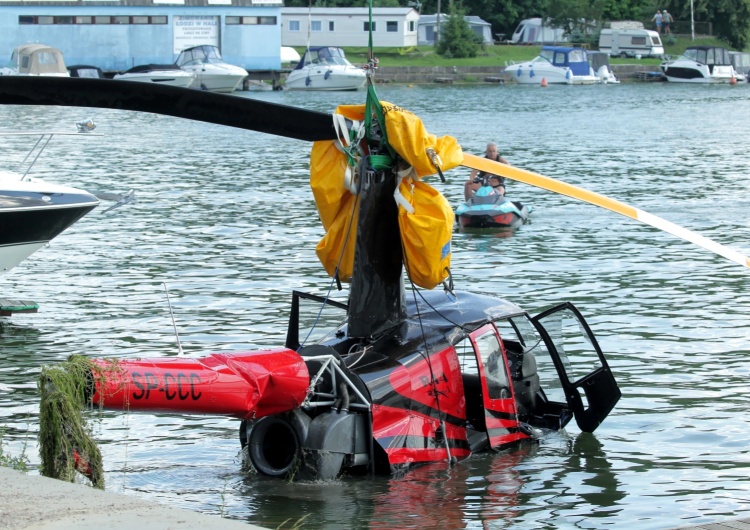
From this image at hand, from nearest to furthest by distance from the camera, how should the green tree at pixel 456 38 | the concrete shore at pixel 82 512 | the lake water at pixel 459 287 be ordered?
the concrete shore at pixel 82 512 < the lake water at pixel 459 287 < the green tree at pixel 456 38

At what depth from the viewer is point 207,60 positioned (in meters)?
80.4

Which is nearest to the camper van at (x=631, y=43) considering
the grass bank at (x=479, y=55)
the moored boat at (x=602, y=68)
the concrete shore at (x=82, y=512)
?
the grass bank at (x=479, y=55)

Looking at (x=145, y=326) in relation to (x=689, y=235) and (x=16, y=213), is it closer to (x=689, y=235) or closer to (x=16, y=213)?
(x=16, y=213)

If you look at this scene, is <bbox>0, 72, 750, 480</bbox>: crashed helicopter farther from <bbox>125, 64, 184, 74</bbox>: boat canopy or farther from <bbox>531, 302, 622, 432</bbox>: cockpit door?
<bbox>125, 64, 184, 74</bbox>: boat canopy

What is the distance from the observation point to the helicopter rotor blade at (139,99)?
8.55m

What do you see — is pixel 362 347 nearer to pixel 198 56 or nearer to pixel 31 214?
pixel 31 214

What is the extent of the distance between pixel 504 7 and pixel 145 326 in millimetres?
104317

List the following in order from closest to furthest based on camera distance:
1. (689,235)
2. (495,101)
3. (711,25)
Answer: (689,235) < (495,101) < (711,25)

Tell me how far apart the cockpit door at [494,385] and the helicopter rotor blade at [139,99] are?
3263 mm

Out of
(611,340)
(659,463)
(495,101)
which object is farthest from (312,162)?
(495,101)

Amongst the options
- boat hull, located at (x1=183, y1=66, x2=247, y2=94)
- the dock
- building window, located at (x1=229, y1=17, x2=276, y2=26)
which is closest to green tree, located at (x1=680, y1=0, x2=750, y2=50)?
the dock

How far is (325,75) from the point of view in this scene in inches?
3246

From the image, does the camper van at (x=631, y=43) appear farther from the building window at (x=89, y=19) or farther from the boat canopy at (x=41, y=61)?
the boat canopy at (x=41, y=61)

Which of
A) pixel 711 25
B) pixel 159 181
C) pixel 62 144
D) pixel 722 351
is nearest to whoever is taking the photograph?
pixel 722 351
